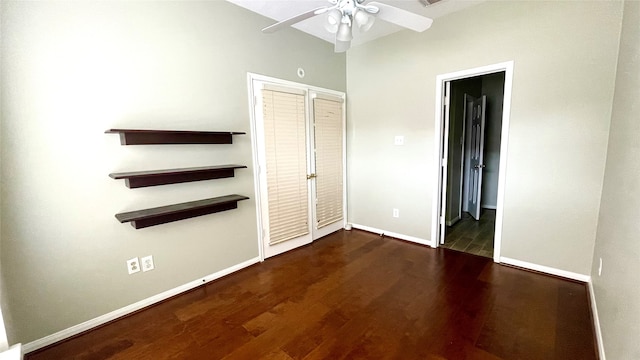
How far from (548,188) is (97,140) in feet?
12.5

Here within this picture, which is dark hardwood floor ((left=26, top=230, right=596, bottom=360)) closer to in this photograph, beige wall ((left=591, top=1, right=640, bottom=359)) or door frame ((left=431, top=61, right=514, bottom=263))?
beige wall ((left=591, top=1, right=640, bottom=359))

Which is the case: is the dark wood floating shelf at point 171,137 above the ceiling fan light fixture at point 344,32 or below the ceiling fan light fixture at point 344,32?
below

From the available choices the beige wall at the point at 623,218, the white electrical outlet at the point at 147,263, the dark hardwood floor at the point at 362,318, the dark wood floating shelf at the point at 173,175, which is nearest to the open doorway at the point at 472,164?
the dark hardwood floor at the point at 362,318

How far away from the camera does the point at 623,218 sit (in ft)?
4.75

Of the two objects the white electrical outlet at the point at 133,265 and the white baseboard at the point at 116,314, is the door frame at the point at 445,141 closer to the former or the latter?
the white baseboard at the point at 116,314

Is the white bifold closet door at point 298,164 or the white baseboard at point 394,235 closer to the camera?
the white bifold closet door at point 298,164

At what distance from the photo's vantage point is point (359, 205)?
394 cm

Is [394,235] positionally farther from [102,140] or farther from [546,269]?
[102,140]

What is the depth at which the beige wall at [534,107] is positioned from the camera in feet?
7.07

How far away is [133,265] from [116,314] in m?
0.38

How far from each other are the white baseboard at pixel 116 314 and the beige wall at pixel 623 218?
2.80 meters

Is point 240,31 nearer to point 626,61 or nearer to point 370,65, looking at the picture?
point 370,65

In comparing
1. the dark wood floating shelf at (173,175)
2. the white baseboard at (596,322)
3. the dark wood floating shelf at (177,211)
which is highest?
the dark wood floating shelf at (173,175)

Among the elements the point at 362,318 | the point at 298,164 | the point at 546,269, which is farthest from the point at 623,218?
the point at 298,164
